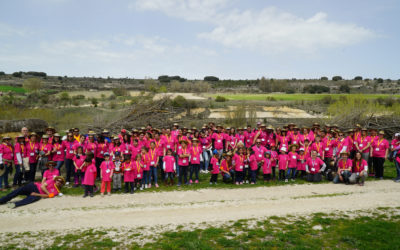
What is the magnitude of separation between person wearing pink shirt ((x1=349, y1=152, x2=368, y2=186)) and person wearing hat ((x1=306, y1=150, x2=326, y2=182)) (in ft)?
4.17

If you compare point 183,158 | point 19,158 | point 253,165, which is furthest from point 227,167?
point 19,158

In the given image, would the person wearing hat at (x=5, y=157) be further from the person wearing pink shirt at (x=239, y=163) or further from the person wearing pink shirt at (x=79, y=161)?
the person wearing pink shirt at (x=239, y=163)

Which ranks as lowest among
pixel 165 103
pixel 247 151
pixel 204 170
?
pixel 204 170

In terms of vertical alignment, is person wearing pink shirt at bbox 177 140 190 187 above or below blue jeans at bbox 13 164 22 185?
above

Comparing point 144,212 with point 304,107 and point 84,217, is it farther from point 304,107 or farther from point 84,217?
point 304,107

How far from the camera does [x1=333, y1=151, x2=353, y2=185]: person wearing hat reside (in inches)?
470

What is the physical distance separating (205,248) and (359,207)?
6.04m

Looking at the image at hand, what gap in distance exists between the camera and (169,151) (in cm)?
1194

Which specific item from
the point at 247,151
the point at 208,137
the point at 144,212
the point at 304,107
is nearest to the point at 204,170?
the point at 208,137

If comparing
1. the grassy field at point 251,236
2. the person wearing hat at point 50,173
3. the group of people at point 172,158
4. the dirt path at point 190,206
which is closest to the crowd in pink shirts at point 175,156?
the group of people at point 172,158

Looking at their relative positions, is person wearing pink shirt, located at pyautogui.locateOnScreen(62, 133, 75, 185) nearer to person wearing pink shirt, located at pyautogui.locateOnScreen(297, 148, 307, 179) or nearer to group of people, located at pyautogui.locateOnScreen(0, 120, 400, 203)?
group of people, located at pyautogui.locateOnScreen(0, 120, 400, 203)

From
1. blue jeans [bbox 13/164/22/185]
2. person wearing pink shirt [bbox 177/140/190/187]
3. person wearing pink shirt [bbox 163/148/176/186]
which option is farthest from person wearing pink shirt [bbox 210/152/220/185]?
blue jeans [bbox 13/164/22/185]

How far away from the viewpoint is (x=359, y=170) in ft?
39.2

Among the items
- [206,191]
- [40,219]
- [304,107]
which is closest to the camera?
[40,219]
